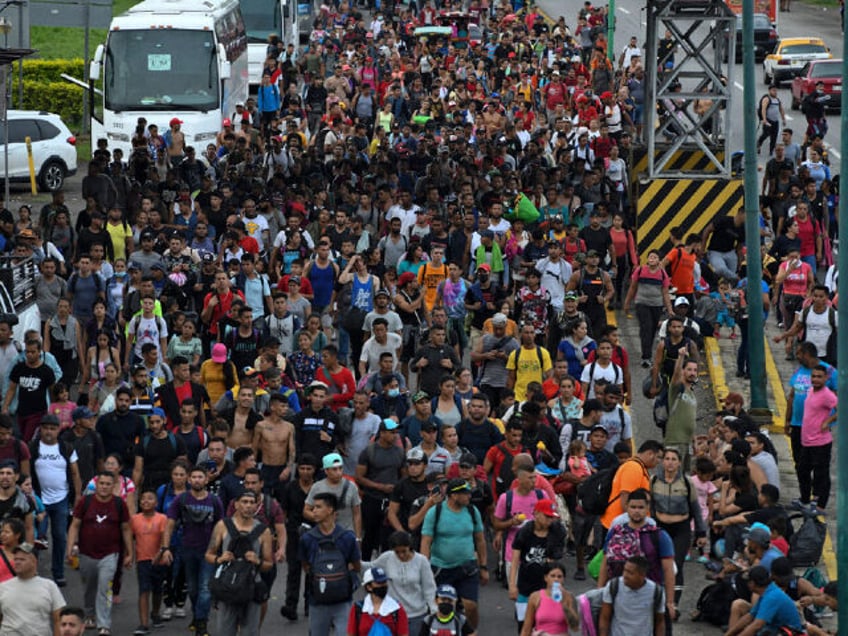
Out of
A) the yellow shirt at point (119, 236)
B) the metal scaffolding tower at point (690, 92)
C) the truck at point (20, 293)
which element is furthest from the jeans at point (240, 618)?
the metal scaffolding tower at point (690, 92)

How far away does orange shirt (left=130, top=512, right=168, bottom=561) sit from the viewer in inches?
645

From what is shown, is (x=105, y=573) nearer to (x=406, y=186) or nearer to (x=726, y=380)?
(x=726, y=380)

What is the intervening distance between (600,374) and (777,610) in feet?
17.8

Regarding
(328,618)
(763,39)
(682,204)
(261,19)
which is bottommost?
(328,618)

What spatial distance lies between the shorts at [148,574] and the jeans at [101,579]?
0.21 meters

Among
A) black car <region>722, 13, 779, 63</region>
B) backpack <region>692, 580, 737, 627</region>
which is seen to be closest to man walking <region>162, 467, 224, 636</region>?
backpack <region>692, 580, 737, 627</region>

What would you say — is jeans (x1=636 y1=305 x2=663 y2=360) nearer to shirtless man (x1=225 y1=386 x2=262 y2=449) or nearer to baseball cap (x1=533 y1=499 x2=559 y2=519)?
shirtless man (x1=225 y1=386 x2=262 y2=449)

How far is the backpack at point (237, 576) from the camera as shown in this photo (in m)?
15.1

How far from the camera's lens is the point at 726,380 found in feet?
77.8

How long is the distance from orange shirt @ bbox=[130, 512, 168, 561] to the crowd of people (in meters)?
0.02

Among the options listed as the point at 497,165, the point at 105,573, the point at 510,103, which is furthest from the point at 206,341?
the point at 510,103

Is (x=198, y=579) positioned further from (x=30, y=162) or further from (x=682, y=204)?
(x=30, y=162)

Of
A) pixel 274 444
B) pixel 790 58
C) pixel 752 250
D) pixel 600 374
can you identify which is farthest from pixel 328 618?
pixel 790 58

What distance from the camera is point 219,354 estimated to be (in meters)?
19.6
